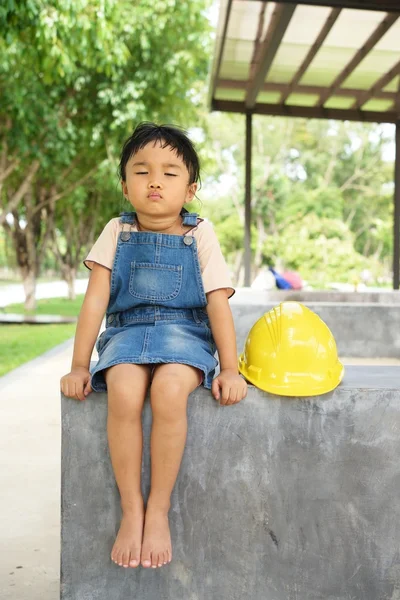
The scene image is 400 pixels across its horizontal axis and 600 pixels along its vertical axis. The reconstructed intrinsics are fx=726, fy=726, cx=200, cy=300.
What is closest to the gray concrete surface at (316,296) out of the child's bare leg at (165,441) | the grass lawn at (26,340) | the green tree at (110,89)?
the grass lawn at (26,340)

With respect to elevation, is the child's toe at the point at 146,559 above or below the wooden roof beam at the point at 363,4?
below

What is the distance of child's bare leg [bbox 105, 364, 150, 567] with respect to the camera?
2.16 metres

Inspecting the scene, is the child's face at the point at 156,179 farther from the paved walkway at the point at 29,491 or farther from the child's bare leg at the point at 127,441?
the paved walkway at the point at 29,491

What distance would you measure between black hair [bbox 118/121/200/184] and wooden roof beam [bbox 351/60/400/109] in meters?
8.55

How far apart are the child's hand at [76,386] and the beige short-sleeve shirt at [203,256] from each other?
0.40 m

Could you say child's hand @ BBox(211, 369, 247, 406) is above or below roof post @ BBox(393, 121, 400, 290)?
below

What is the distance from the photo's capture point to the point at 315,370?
2.32m

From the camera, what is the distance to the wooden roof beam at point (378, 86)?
10.4 m

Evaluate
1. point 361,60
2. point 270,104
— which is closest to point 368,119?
point 270,104

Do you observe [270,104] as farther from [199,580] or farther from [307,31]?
[199,580]

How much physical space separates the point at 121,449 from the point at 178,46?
1200cm

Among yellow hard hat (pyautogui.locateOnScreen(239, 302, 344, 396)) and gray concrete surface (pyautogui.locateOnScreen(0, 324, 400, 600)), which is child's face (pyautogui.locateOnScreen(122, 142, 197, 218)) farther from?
gray concrete surface (pyautogui.locateOnScreen(0, 324, 400, 600))

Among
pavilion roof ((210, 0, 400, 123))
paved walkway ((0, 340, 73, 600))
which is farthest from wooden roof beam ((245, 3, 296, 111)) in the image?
paved walkway ((0, 340, 73, 600))

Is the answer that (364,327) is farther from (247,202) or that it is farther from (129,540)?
(247,202)
